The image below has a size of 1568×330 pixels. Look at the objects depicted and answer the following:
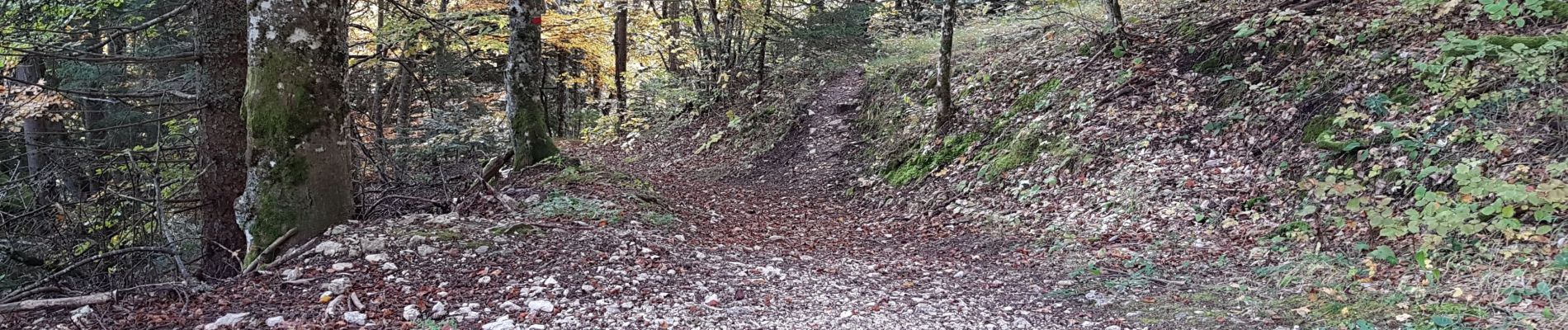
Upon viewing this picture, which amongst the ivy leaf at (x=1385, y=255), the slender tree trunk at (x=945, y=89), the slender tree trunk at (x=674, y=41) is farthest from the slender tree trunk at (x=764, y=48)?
the ivy leaf at (x=1385, y=255)

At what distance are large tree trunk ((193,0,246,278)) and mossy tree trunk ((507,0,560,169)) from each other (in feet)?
11.4

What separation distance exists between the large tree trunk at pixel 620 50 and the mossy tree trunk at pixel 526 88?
9.94m

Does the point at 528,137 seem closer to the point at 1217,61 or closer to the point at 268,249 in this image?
the point at 268,249

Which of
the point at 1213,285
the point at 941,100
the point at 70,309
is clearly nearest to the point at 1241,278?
the point at 1213,285

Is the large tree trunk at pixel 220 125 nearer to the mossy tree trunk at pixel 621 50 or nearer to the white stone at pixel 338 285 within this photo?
the white stone at pixel 338 285

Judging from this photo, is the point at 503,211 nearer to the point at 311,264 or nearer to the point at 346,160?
the point at 346,160

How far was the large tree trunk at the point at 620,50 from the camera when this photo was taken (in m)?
19.5

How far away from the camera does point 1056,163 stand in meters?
8.40

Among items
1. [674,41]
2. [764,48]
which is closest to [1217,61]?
[764,48]

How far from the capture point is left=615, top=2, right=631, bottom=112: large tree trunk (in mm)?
19469

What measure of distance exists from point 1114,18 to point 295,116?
954 cm

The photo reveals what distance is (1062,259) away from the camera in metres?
6.16

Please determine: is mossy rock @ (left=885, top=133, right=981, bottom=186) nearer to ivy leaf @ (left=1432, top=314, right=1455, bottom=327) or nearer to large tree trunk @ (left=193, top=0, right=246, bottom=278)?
ivy leaf @ (left=1432, top=314, right=1455, bottom=327)

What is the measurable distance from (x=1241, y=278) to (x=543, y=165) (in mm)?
7711
